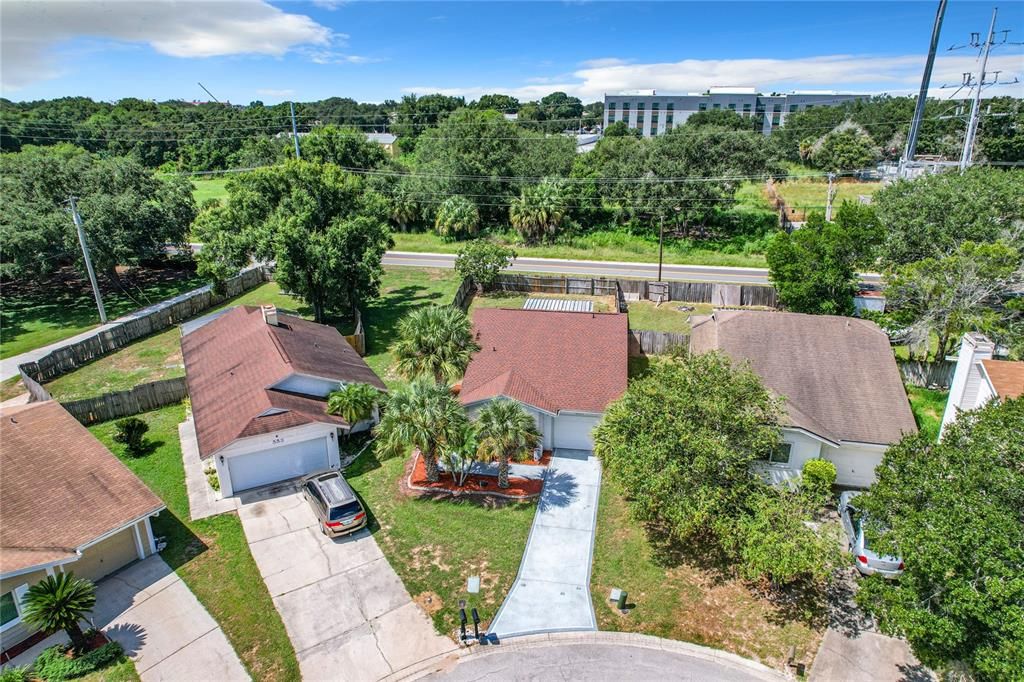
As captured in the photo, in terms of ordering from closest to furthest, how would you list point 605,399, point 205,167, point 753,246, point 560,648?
point 560,648
point 605,399
point 753,246
point 205,167

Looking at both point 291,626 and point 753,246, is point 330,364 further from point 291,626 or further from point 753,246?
point 753,246

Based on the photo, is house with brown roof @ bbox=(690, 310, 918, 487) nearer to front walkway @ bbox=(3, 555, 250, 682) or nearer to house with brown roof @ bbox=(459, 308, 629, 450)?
house with brown roof @ bbox=(459, 308, 629, 450)

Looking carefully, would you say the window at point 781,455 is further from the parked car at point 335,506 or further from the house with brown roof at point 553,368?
the parked car at point 335,506

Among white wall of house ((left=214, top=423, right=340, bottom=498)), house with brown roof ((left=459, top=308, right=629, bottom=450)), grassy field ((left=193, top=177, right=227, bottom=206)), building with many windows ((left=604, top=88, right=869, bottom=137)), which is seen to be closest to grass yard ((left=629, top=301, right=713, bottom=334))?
house with brown roof ((left=459, top=308, right=629, bottom=450))

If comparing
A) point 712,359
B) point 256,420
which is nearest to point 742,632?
point 712,359

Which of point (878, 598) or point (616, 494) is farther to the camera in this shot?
point (616, 494)

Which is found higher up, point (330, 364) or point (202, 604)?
point (330, 364)

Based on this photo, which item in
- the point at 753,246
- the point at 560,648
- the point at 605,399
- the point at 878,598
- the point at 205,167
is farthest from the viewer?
the point at 205,167

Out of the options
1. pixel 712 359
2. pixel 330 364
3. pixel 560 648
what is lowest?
pixel 560 648
